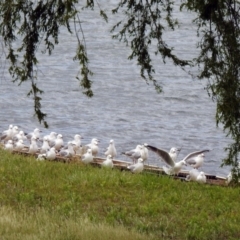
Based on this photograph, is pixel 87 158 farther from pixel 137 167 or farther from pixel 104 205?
pixel 104 205

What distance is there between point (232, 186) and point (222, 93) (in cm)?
Result: 568

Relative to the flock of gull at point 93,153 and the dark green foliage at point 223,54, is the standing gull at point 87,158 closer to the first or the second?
the flock of gull at point 93,153

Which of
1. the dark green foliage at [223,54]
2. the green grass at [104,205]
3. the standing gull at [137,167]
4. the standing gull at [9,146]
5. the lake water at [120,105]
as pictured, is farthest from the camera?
the lake water at [120,105]

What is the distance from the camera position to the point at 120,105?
2684 cm

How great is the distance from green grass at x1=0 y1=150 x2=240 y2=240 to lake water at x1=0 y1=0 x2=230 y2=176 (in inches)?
232

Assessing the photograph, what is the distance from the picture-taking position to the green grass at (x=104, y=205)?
9.36 metres

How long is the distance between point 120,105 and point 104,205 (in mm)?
15063

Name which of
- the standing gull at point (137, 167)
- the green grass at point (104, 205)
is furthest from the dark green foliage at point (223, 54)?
the standing gull at point (137, 167)

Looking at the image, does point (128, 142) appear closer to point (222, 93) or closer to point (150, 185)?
point (150, 185)

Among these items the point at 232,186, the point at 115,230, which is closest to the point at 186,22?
the point at 232,186

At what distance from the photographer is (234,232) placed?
10609 millimetres

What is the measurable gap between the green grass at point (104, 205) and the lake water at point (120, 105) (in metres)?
5.89

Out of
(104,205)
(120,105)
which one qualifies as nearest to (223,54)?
(104,205)

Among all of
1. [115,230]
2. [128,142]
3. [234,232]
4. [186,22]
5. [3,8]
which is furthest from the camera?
[186,22]
